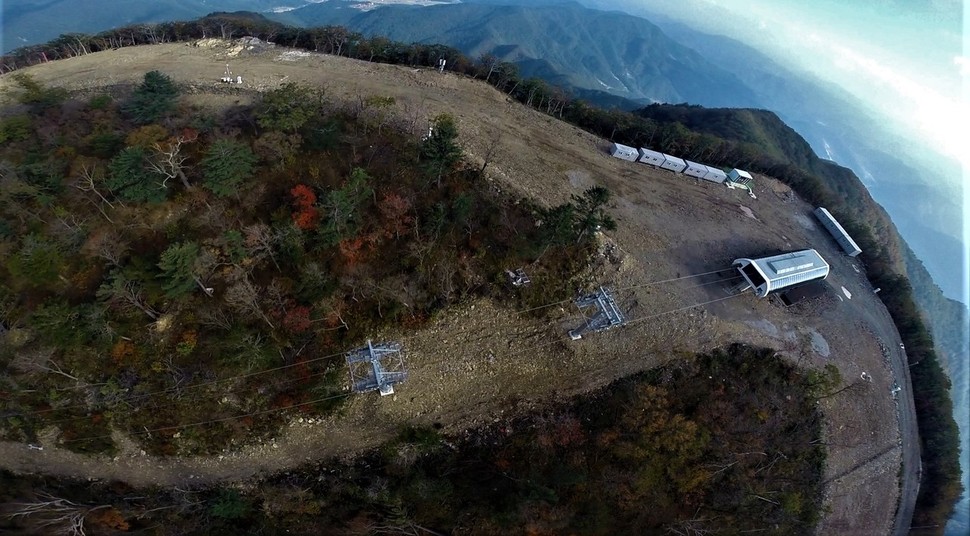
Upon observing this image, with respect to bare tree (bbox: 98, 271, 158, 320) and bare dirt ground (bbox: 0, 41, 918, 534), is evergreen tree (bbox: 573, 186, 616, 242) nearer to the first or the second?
bare dirt ground (bbox: 0, 41, 918, 534)

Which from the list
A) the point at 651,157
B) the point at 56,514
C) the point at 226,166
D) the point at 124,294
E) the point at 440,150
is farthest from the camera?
the point at 651,157

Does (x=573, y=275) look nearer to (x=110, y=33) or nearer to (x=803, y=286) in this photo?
(x=803, y=286)

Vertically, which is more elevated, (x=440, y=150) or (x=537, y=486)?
(x=440, y=150)

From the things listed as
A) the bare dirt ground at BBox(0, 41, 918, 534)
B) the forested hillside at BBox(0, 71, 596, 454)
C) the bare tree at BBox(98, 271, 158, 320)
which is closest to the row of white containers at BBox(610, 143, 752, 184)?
the bare dirt ground at BBox(0, 41, 918, 534)

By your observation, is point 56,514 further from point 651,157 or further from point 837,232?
point 837,232

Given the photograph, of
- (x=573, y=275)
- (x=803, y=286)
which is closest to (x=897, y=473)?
(x=803, y=286)

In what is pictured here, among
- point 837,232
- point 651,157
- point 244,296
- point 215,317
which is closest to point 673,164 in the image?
point 651,157
